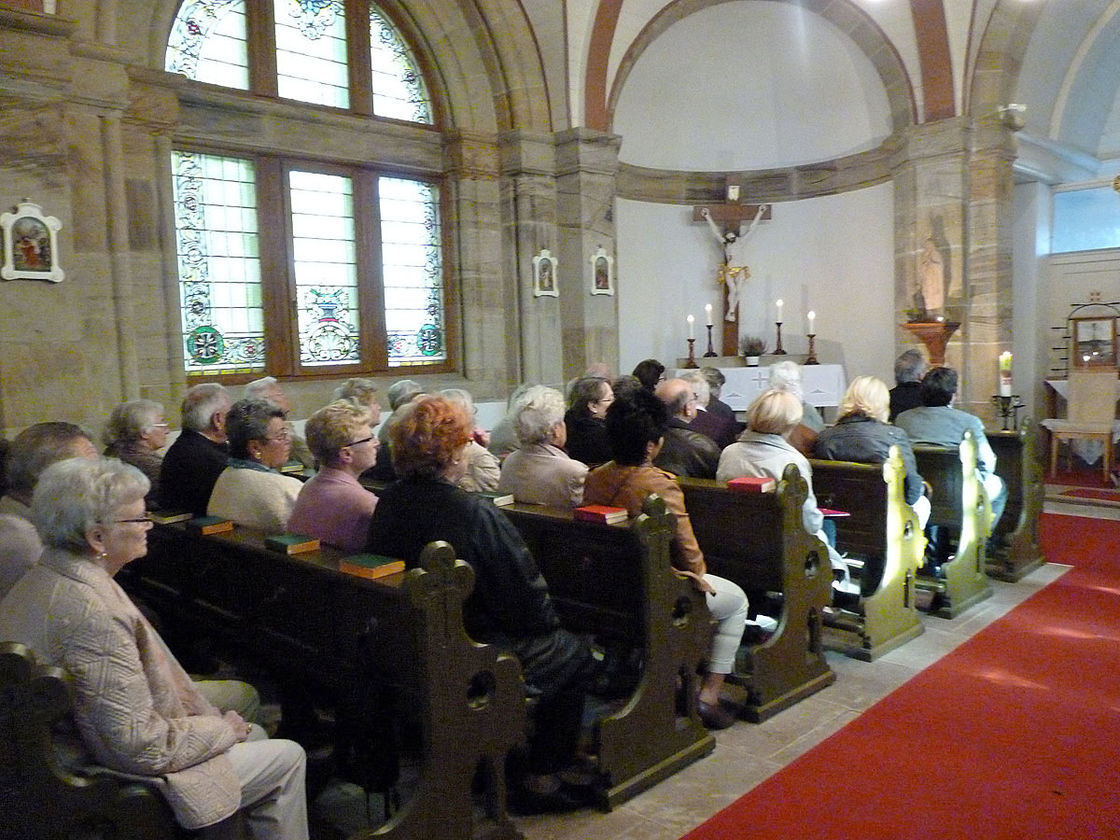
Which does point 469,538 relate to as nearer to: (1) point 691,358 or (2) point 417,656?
(2) point 417,656

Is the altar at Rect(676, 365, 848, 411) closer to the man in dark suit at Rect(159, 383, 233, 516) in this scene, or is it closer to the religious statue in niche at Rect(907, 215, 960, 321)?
the religious statue in niche at Rect(907, 215, 960, 321)

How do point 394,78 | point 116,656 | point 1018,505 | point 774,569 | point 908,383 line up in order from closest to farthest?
point 116,656 → point 774,569 → point 1018,505 → point 908,383 → point 394,78

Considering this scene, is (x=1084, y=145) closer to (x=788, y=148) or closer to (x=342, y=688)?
(x=788, y=148)

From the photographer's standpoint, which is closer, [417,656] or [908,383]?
[417,656]

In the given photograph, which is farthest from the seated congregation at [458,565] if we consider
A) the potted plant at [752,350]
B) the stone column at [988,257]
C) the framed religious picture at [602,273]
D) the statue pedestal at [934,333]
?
the potted plant at [752,350]

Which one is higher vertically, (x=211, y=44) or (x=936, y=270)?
(x=211, y=44)

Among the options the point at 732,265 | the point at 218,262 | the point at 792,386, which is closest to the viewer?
the point at 792,386

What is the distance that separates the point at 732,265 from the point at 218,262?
6252 mm

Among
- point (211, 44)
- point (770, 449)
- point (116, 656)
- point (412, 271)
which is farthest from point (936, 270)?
point (116, 656)

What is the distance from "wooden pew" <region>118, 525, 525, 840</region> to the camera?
2.38m

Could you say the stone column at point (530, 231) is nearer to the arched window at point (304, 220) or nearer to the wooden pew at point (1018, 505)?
the arched window at point (304, 220)

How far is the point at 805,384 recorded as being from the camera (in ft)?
32.3

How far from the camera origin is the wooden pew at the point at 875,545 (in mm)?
4270

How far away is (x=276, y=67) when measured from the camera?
776 centimetres
